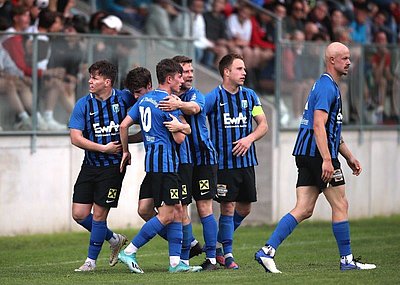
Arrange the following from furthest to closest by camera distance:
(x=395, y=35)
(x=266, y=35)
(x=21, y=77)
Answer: (x=395, y=35) → (x=266, y=35) → (x=21, y=77)

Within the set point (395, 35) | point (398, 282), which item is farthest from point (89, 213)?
point (395, 35)

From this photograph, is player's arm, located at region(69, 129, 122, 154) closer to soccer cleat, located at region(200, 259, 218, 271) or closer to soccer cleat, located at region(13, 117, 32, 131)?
soccer cleat, located at region(200, 259, 218, 271)

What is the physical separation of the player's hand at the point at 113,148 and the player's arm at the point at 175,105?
0.81 metres

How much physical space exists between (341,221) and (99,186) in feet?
8.26

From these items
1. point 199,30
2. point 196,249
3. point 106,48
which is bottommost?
point 196,249

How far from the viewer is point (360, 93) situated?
860 inches

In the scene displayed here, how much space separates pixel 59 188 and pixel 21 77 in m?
1.70

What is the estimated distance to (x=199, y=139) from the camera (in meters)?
12.3

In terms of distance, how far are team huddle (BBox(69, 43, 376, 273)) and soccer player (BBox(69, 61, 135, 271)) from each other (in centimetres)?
1

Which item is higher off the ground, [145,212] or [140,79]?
[140,79]

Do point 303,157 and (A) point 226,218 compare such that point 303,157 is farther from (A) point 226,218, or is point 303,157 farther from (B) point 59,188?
(B) point 59,188

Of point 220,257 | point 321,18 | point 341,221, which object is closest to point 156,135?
point 220,257

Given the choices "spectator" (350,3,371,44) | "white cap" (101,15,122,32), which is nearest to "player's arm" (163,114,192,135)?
"white cap" (101,15,122,32)

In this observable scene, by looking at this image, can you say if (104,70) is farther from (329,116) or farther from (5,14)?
(5,14)
